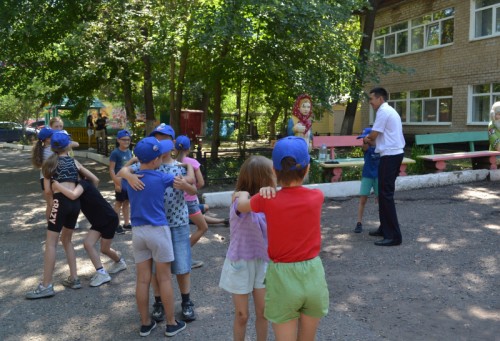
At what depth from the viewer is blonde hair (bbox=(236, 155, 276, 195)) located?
3121mm

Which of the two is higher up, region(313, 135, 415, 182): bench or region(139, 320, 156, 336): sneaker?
region(313, 135, 415, 182): bench

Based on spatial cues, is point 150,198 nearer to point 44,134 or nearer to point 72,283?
point 72,283

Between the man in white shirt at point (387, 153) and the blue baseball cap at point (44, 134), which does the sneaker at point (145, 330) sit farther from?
the man in white shirt at point (387, 153)

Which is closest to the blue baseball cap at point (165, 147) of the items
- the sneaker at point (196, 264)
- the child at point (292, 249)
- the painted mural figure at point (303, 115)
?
the child at point (292, 249)

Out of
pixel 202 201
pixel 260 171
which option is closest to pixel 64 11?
pixel 202 201

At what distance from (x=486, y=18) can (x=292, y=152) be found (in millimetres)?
18645

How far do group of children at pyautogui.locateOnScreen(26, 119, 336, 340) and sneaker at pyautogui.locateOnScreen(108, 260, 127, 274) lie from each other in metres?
0.02

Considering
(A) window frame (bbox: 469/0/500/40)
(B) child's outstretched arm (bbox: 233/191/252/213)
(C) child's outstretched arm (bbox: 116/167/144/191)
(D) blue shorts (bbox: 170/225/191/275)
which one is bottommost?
(D) blue shorts (bbox: 170/225/191/275)

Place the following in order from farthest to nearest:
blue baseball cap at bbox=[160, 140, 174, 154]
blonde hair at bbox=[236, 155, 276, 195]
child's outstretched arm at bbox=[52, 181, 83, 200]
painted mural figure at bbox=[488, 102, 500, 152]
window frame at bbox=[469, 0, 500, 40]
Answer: window frame at bbox=[469, 0, 500, 40], painted mural figure at bbox=[488, 102, 500, 152], child's outstretched arm at bbox=[52, 181, 83, 200], blue baseball cap at bbox=[160, 140, 174, 154], blonde hair at bbox=[236, 155, 276, 195]

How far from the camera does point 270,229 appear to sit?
9.23 feet

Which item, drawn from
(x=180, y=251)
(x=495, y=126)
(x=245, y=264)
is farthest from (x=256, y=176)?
(x=495, y=126)

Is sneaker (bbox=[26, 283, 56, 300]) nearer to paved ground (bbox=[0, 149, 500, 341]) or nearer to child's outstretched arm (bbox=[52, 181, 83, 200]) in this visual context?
paved ground (bbox=[0, 149, 500, 341])

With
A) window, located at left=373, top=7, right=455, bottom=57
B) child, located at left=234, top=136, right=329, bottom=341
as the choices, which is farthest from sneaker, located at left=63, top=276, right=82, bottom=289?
window, located at left=373, top=7, right=455, bottom=57

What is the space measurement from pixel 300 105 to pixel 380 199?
12.6 feet
